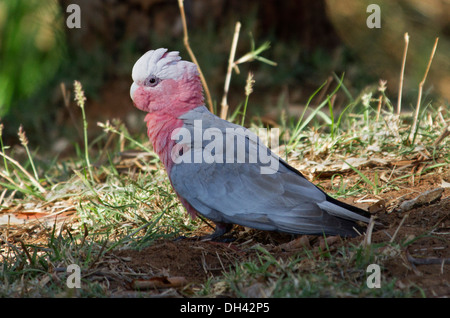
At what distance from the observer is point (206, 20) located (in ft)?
21.1

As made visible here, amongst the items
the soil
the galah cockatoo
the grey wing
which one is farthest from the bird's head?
the soil

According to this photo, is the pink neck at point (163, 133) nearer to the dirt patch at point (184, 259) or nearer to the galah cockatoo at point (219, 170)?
the galah cockatoo at point (219, 170)

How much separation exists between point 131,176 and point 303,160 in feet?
3.94

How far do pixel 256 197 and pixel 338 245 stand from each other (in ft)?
1.50

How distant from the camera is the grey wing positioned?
2.59 m

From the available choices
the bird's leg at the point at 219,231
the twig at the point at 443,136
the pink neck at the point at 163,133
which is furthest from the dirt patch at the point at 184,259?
the twig at the point at 443,136

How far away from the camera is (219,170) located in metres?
2.76

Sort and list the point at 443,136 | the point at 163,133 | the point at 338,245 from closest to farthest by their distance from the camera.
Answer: the point at 338,245
the point at 163,133
the point at 443,136

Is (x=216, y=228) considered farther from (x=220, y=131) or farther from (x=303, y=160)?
(x=303, y=160)

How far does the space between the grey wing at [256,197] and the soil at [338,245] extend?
0.11m

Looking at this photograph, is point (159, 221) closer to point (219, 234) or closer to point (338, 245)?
point (219, 234)

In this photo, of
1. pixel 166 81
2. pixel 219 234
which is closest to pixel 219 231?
pixel 219 234

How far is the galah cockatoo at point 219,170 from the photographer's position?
2.62 metres
